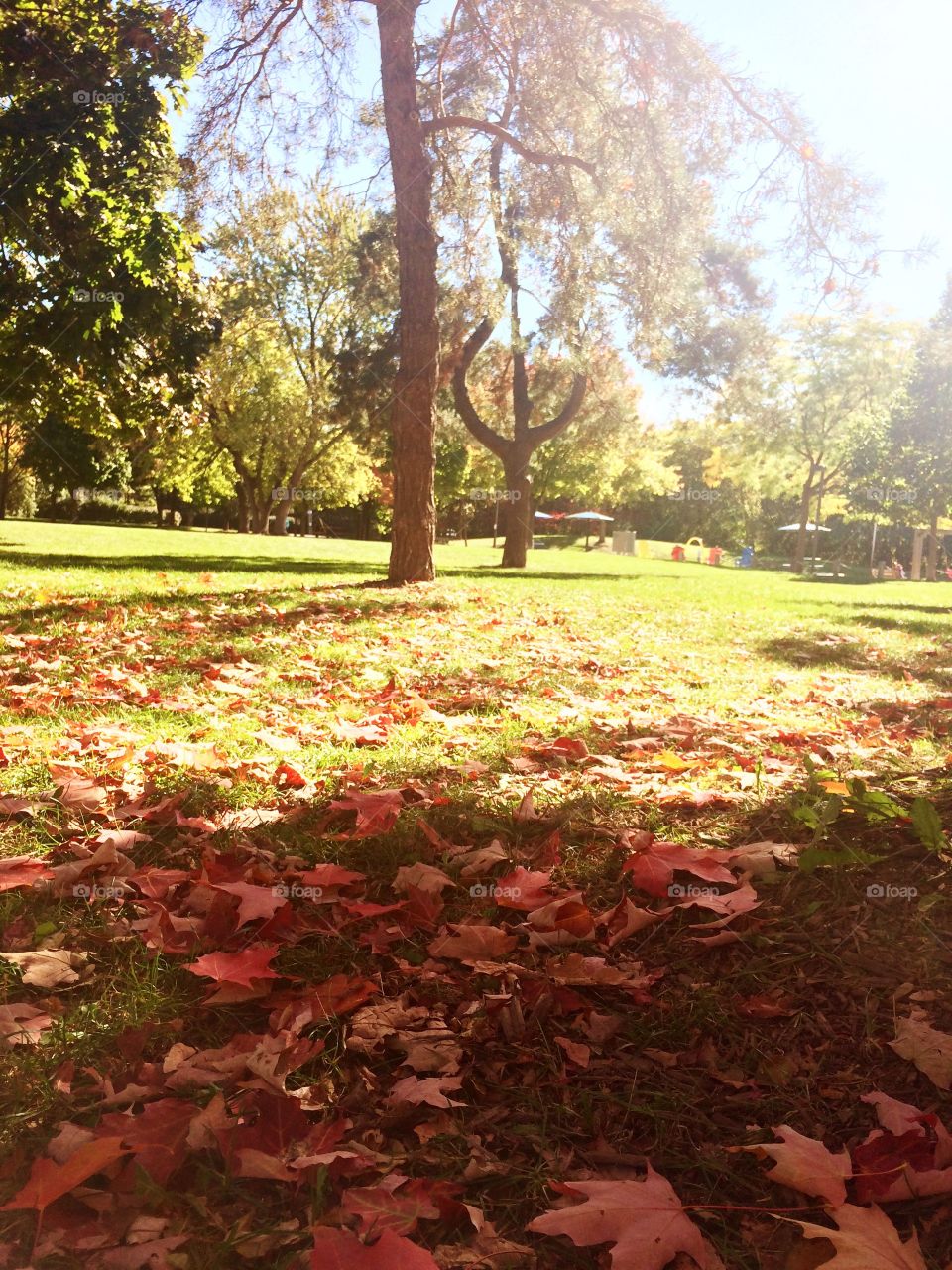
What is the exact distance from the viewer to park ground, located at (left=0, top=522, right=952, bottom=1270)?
1590 millimetres

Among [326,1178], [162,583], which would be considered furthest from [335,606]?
[326,1178]

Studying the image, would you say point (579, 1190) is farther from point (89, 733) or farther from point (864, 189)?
point (864, 189)

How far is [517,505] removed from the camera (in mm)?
22312

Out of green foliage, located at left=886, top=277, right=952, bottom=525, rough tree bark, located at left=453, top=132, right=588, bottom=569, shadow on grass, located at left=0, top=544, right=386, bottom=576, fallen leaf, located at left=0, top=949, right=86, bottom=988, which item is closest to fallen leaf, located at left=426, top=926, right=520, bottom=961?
fallen leaf, located at left=0, top=949, right=86, bottom=988

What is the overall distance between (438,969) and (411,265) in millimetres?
10395

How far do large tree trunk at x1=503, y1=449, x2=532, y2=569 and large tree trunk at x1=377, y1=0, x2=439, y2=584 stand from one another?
10.1m

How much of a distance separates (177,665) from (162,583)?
5152mm

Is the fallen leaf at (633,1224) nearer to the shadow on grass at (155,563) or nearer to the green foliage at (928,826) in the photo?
the green foliage at (928,826)

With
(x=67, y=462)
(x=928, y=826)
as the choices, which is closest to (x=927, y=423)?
(x=928, y=826)

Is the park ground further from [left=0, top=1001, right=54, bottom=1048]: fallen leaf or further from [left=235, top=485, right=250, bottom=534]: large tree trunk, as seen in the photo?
[left=235, top=485, right=250, bottom=534]: large tree trunk

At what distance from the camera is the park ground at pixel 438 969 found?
159 cm

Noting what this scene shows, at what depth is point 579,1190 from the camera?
5.25 ft

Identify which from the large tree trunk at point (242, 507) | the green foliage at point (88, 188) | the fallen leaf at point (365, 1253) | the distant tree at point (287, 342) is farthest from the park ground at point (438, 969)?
the large tree trunk at point (242, 507)

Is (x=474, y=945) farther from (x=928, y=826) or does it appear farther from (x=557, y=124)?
(x=557, y=124)
